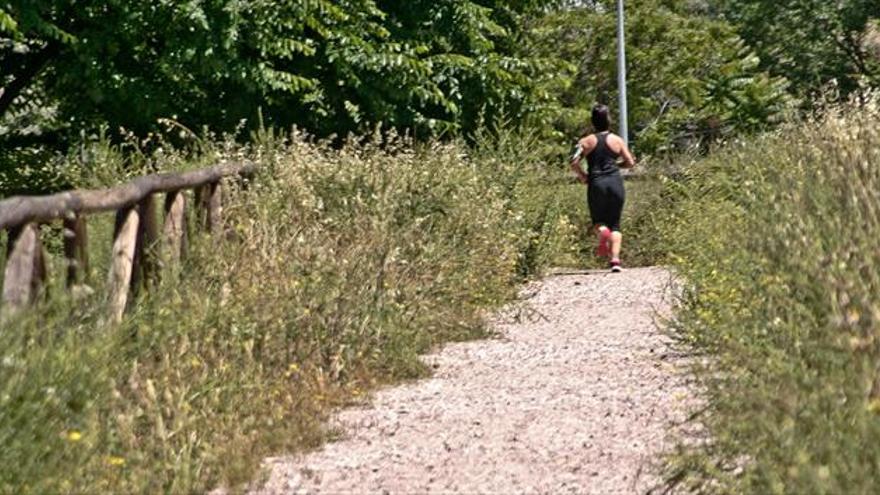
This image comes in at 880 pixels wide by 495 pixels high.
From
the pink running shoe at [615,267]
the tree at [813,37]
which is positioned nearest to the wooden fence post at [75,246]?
the pink running shoe at [615,267]

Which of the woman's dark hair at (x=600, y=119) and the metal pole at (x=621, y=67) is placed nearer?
the woman's dark hair at (x=600, y=119)

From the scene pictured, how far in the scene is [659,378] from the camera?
9672mm

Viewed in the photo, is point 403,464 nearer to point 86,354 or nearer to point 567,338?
point 86,354

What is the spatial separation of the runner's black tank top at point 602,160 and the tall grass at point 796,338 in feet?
24.1

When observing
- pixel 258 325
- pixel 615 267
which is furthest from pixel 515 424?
pixel 615 267

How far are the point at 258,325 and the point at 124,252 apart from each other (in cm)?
70

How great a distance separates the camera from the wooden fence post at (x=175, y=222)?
9.17 meters

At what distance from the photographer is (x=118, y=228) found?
854cm

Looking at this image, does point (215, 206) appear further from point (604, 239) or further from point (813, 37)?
point (813, 37)

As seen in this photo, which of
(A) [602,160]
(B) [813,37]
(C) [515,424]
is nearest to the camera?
(C) [515,424]

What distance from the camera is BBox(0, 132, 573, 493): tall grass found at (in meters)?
6.13

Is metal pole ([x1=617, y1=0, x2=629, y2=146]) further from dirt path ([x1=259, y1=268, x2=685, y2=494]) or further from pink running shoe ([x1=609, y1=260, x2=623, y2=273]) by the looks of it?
dirt path ([x1=259, y1=268, x2=685, y2=494])

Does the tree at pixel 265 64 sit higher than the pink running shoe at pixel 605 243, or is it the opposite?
the tree at pixel 265 64

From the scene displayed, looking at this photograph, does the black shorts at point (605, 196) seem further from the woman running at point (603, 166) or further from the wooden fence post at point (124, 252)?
the wooden fence post at point (124, 252)
